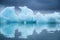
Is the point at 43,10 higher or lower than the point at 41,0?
lower

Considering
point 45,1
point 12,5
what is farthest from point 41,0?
point 12,5

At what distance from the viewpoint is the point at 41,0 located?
176 cm

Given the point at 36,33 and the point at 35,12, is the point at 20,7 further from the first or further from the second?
the point at 36,33

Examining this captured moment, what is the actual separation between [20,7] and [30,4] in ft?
0.58

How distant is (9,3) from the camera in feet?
5.81

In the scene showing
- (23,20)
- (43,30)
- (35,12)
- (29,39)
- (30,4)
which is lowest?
(29,39)

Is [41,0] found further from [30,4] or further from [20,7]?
[20,7]

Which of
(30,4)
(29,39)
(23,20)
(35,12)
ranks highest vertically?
(30,4)

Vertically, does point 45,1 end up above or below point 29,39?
above

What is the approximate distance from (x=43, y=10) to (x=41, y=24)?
0.78 ft

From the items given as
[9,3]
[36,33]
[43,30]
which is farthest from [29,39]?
[9,3]

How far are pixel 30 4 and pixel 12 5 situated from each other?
308 mm

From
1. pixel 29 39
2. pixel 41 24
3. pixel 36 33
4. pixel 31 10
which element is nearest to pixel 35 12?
pixel 31 10

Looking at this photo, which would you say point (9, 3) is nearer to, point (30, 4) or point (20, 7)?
point (20, 7)
